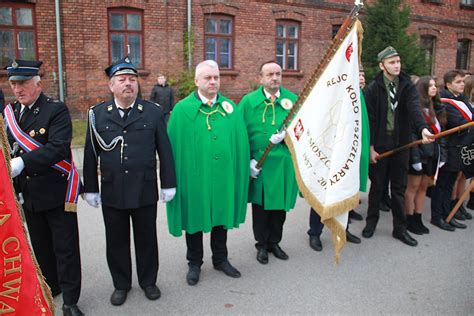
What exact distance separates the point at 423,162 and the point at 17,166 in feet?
14.1

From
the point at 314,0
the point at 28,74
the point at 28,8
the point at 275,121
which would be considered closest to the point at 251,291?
the point at 275,121

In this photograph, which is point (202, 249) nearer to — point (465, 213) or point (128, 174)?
point (128, 174)

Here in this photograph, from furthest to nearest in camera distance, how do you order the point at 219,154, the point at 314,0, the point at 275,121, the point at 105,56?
the point at 314,0
the point at 105,56
the point at 275,121
the point at 219,154

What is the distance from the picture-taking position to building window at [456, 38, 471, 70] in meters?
21.4

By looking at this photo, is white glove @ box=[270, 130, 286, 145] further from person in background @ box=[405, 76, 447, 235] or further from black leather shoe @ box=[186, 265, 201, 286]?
person in background @ box=[405, 76, 447, 235]

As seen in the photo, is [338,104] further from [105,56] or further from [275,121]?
[105,56]

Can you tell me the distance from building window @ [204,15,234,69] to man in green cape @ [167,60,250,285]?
11229mm

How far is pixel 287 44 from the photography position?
A: 16.2m

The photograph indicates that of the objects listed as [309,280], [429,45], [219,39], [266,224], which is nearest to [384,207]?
[266,224]

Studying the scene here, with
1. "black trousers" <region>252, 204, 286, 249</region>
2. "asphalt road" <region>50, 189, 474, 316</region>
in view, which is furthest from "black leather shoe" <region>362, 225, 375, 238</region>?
"black trousers" <region>252, 204, 286, 249</region>

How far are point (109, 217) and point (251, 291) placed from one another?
1.36m

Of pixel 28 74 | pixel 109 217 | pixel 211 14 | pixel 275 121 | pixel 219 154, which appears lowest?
pixel 109 217

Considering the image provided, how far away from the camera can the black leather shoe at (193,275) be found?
3924mm

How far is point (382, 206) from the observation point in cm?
628
